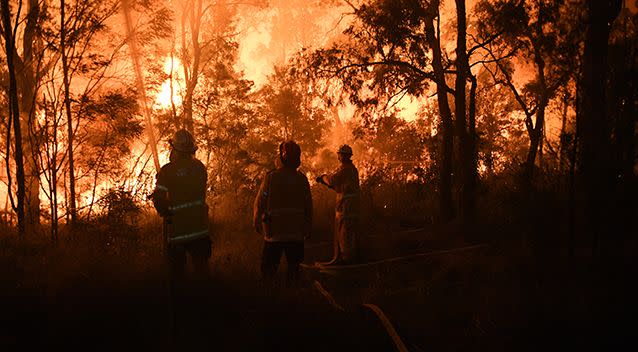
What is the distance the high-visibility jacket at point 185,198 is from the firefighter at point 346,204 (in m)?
2.99

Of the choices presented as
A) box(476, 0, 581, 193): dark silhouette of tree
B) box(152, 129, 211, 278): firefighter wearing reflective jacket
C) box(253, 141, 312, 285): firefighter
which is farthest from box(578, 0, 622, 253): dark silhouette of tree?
box(152, 129, 211, 278): firefighter wearing reflective jacket

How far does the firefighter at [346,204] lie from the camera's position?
8008 millimetres

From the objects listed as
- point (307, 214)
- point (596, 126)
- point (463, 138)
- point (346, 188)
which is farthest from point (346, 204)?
point (596, 126)

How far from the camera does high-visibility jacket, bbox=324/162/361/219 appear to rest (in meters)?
8.00

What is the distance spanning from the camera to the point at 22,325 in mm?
4242

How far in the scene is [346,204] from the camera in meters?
8.26

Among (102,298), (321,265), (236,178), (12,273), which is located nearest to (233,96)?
(236,178)

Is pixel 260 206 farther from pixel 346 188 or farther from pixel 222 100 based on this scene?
pixel 222 100

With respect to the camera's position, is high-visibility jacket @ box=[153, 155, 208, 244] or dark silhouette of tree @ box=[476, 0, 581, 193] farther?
dark silhouette of tree @ box=[476, 0, 581, 193]

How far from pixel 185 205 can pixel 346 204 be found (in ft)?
11.8

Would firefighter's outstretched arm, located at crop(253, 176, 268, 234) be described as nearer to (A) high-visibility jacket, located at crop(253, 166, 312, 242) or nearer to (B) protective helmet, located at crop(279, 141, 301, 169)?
(A) high-visibility jacket, located at crop(253, 166, 312, 242)

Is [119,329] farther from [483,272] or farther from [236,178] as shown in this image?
[236,178]

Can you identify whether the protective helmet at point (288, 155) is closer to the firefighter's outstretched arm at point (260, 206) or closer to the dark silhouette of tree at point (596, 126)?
the firefighter's outstretched arm at point (260, 206)

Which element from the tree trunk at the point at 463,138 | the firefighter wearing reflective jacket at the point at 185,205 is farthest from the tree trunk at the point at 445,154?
the firefighter wearing reflective jacket at the point at 185,205
